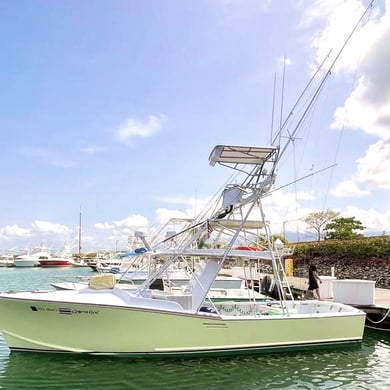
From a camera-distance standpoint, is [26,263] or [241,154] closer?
[241,154]

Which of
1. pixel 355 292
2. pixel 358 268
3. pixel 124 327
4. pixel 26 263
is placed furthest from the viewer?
pixel 26 263

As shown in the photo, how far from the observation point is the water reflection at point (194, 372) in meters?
8.21

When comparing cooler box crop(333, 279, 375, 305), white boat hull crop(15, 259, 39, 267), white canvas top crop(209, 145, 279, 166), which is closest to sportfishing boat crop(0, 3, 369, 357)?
white canvas top crop(209, 145, 279, 166)

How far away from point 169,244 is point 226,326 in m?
5.25

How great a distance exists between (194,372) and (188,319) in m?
1.09

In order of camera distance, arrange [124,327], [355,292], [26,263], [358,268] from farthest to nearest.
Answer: [26,263] < [358,268] < [355,292] < [124,327]

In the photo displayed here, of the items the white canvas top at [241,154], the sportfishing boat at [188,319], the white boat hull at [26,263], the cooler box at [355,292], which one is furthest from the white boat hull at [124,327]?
the white boat hull at [26,263]

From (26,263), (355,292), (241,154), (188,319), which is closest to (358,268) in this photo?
(355,292)

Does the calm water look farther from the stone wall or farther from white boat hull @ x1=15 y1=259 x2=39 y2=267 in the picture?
white boat hull @ x1=15 y1=259 x2=39 y2=267

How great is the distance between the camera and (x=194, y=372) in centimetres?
884

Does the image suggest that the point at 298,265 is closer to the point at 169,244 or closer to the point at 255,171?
the point at 169,244

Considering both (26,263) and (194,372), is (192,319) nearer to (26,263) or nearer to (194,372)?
(194,372)

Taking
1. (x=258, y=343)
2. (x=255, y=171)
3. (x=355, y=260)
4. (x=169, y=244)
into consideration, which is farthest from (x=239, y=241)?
(x=355, y=260)

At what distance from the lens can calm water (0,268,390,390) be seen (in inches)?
323
